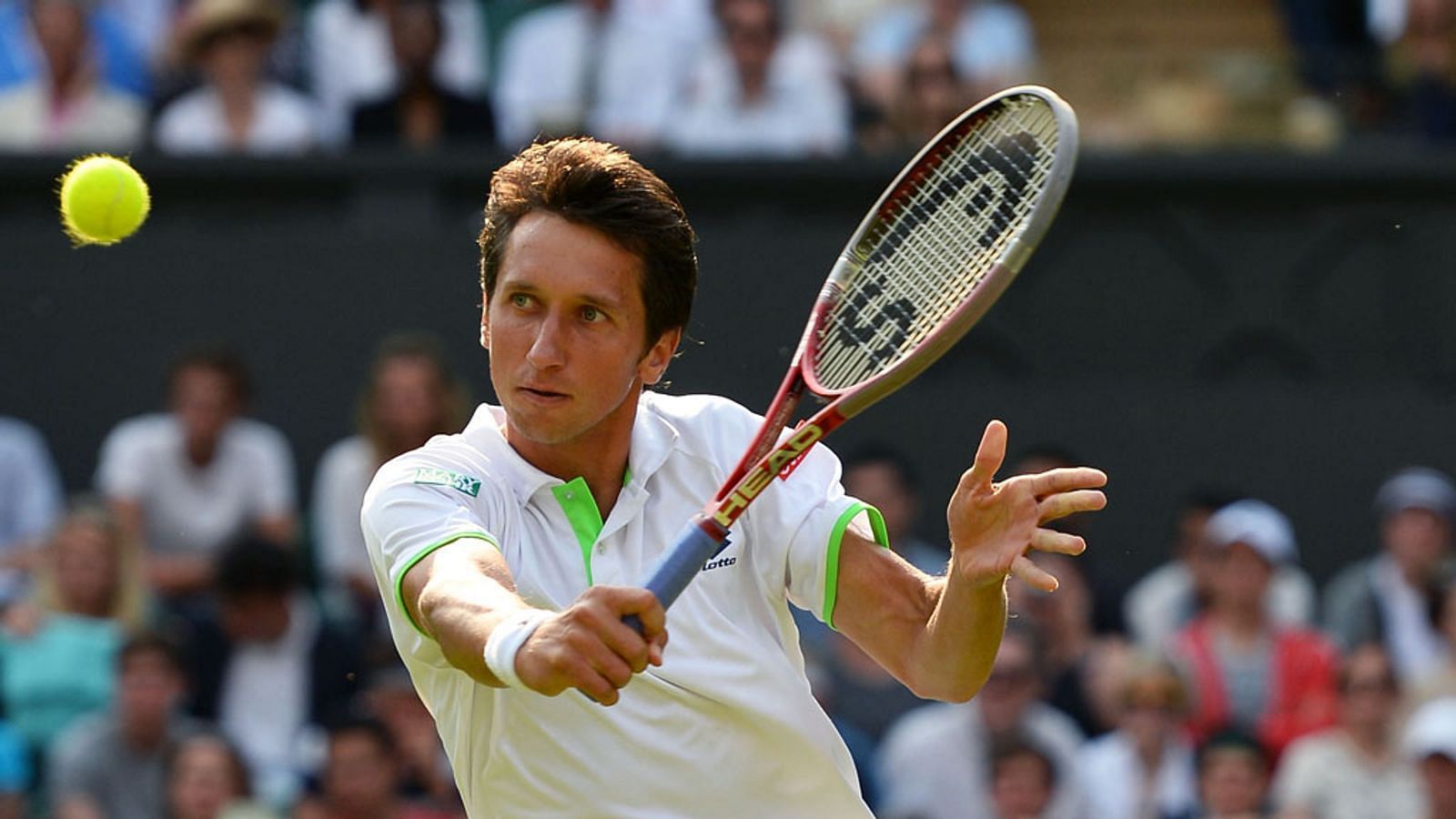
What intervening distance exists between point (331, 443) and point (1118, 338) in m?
3.22

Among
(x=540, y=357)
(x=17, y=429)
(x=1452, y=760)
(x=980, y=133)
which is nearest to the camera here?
(x=540, y=357)

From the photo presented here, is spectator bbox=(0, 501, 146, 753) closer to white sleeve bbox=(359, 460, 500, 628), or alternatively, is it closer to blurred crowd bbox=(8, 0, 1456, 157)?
blurred crowd bbox=(8, 0, 1456, 157)

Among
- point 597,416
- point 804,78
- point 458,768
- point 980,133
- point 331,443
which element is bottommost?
point 331,443

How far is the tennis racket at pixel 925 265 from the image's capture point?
12.9ft

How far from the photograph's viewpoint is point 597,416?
13.0 feet

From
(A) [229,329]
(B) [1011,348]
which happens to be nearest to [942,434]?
(B) [1011,348]

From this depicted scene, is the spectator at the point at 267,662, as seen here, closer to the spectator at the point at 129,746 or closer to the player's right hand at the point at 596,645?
the spectator at the point at 129,746

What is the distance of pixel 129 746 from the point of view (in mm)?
7906

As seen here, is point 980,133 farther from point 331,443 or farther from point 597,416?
point 331,443

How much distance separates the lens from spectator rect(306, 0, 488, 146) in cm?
988

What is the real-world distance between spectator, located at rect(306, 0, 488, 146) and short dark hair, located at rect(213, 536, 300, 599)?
2.16m

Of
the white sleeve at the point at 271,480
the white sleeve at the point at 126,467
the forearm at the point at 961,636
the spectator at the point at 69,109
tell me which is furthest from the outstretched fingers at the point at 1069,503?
the spectator at the point at 69,109

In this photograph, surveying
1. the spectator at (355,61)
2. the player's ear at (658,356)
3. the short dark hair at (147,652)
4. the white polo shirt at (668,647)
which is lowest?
the short dark hair at (147,652)

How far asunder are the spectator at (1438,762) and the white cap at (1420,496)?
122 centimetres
